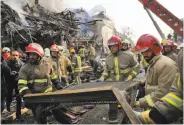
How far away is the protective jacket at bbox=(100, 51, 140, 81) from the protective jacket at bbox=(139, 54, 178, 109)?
2.24 m

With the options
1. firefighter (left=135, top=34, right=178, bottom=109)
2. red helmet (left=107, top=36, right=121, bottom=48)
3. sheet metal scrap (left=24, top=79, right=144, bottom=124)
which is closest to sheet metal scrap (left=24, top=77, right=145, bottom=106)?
sheet metal scrap (left=24, top=79, right=144, bottom=124)

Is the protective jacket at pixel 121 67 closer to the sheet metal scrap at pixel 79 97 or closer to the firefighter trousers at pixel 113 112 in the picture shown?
the firefighter trousers at pixel 113 112

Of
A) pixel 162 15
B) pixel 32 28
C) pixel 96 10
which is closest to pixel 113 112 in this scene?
pixel 162 15

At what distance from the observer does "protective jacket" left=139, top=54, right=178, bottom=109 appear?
124 inches

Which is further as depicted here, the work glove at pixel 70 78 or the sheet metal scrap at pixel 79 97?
the work glove at pixel 70 78

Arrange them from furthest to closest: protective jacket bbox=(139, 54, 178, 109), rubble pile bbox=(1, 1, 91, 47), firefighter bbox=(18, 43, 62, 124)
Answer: rubble pile bbox=(1, 1, 91, 47) < firefighter bbox=(18, 43, 62, 124) < protective jacket bbox=(139, 54, 178, 109)

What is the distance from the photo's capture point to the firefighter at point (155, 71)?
3.16 metres

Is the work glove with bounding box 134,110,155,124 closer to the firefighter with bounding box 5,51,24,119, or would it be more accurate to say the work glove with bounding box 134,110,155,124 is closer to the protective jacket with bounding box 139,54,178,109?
the protective jacket with bounding box 139,54,178,109

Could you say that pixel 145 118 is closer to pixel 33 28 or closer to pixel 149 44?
pixel 149 44

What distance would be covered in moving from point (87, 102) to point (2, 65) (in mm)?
3536

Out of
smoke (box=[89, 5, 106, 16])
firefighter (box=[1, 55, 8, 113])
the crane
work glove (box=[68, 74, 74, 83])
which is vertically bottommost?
work glove (box=[68, 74, 74, 83])

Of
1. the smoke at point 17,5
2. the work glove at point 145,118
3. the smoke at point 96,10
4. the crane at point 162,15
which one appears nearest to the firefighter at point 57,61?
the crane at point 162,15

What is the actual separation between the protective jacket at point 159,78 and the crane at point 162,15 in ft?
21.7

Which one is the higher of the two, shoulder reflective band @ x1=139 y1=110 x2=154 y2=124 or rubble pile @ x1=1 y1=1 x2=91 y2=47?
rubble pile @ x1=1 y1=1 x2=91 y2=47
